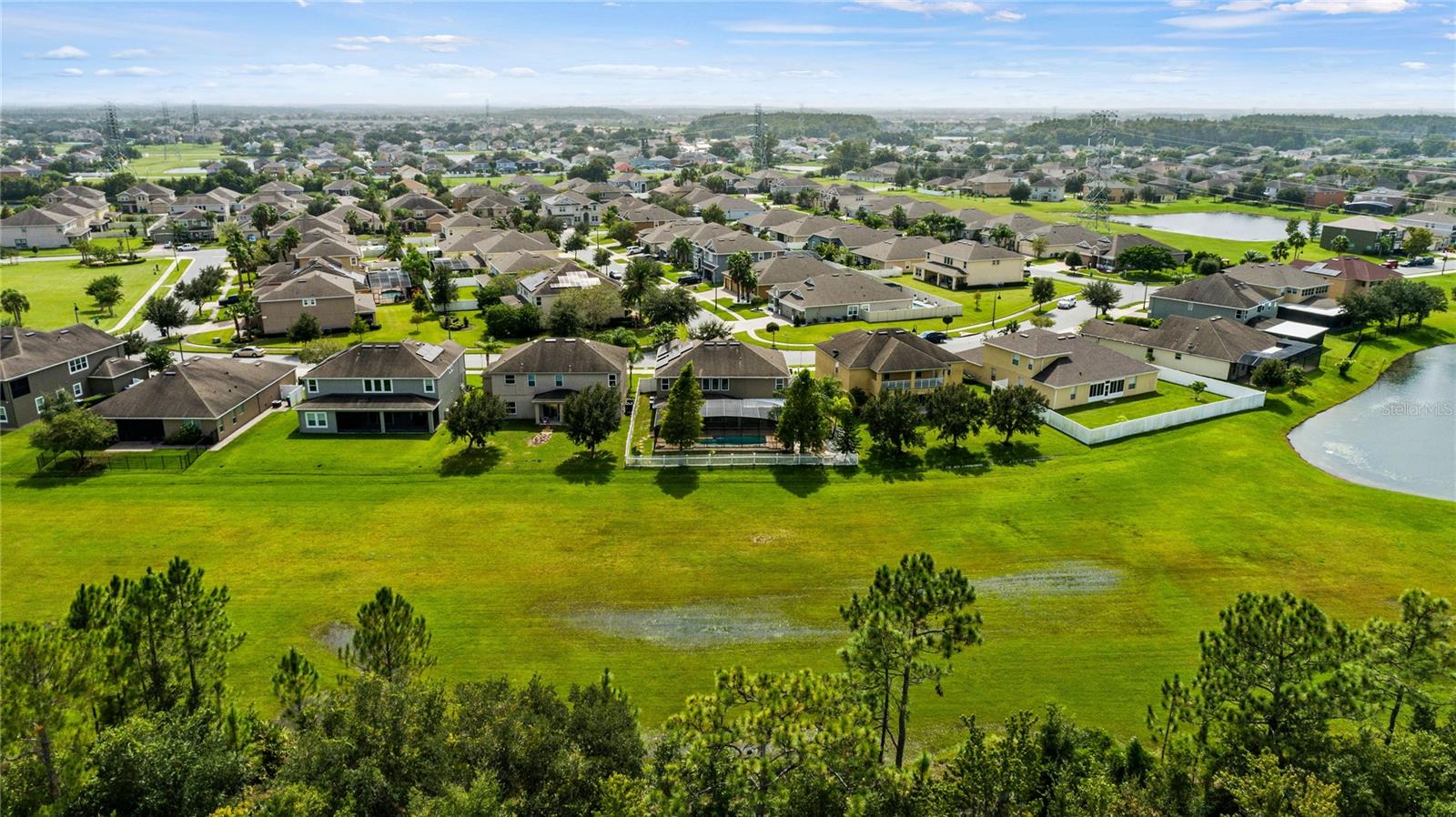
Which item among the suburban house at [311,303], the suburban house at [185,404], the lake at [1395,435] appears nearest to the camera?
the lake at [1395,435]

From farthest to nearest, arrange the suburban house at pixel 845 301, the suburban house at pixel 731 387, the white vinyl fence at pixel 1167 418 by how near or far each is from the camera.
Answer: the suburban house at pixel 845 301 < the suburban house at pixel 731 387 < the white vinyl fence at pixel 1167 418

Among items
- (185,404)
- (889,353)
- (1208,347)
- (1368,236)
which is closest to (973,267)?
(1208,347)

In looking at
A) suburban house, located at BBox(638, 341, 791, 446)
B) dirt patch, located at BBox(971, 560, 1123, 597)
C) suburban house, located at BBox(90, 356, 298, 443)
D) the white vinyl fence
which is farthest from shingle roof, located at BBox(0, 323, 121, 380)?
the white vinyl fence

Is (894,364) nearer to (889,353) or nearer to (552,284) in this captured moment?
(889,353)

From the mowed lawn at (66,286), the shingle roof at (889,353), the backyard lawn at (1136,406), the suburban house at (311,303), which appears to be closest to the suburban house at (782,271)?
the shingle roof at (889,353)

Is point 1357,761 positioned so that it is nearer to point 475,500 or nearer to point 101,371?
point 475,500

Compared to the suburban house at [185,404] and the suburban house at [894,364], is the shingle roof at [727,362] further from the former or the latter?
the suburban house at [185,404]


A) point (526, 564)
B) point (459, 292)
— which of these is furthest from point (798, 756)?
point (459, 292)
